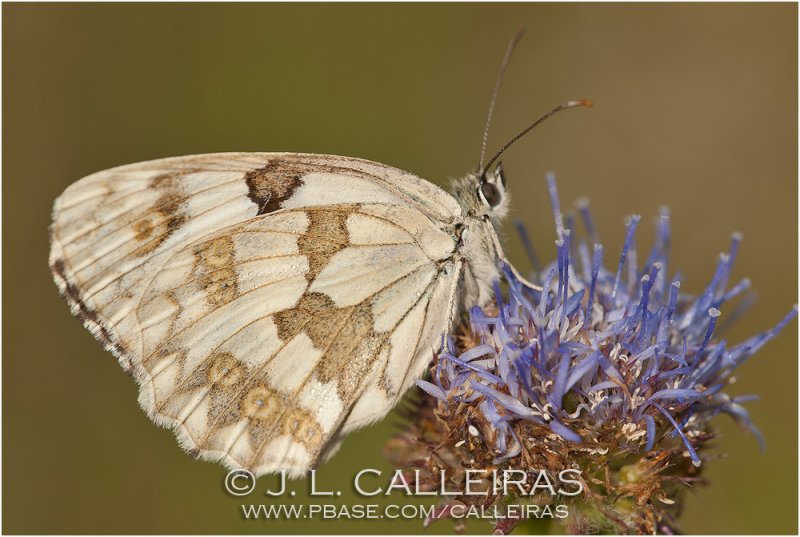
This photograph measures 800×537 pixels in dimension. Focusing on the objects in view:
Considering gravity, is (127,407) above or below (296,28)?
below

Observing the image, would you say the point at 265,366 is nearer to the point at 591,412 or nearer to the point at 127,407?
the point at 591,412

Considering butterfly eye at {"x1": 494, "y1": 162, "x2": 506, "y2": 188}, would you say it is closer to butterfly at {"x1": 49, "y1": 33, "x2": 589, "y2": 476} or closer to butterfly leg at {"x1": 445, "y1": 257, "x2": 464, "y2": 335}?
butterfly at {"x1": 49, "y1": 33, "x2": 589, "y2": 476}

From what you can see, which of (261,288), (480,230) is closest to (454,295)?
(480,230)

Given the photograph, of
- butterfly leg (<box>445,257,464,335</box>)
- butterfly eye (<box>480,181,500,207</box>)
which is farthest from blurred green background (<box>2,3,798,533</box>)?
butterfly eye (<box>480,181,500,207</box>)

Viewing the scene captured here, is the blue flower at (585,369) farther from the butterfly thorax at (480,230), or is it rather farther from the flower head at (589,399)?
the butterfly thorax at (480,230)

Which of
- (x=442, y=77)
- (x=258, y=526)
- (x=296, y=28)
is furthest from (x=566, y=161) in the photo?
(x=258, y=526)

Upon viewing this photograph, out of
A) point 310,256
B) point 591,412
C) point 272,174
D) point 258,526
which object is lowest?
point 258,526

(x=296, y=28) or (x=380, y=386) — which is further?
(x=296, y=28)

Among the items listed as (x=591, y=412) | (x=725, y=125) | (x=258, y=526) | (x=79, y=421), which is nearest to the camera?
(x=591, y=412)
